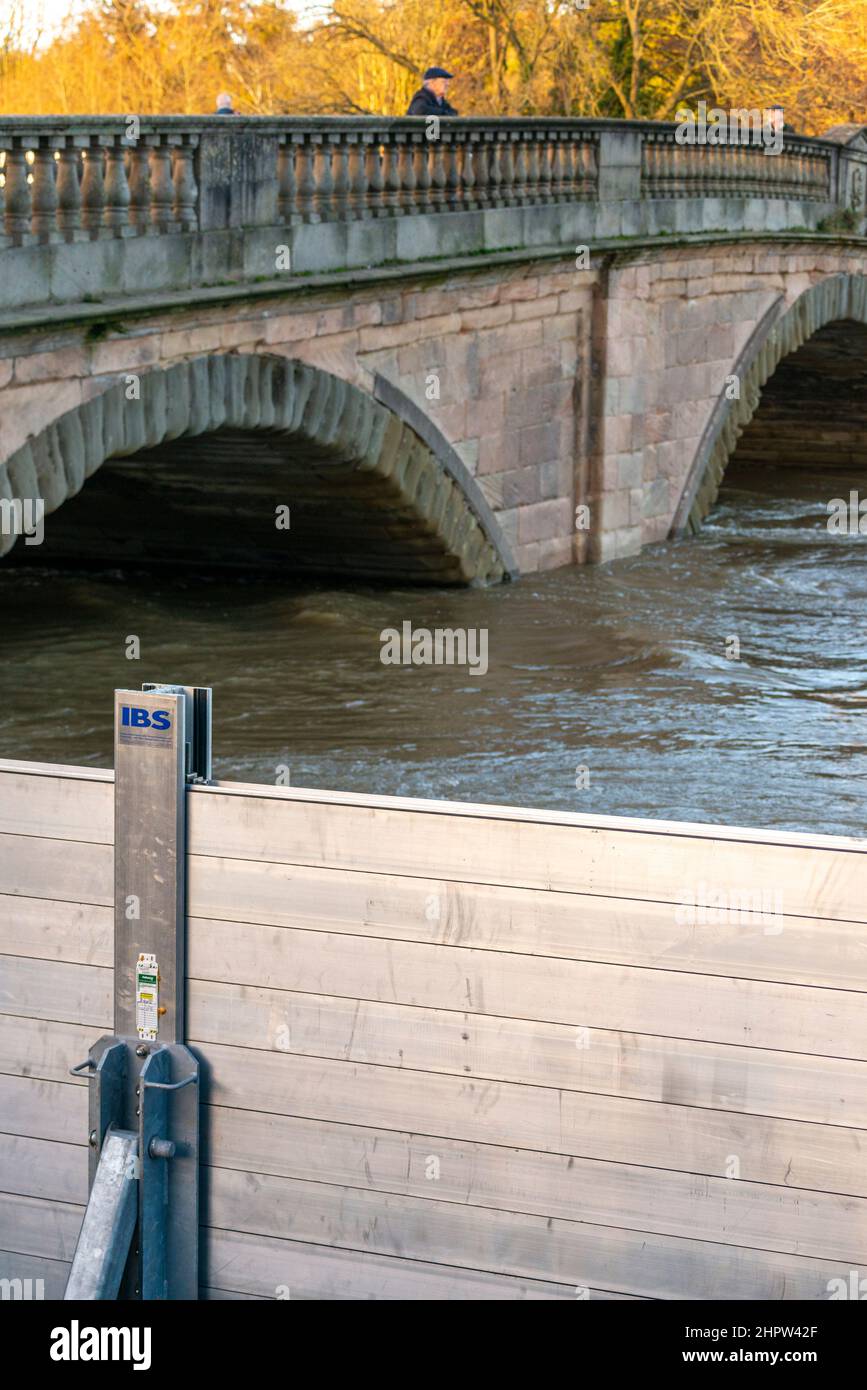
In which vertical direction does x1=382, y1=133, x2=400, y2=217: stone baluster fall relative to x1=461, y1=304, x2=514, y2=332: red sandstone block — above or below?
above

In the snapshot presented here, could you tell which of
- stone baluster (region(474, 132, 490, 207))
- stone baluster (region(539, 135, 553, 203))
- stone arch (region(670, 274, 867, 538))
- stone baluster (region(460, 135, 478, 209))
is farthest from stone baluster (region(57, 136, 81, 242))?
stone arch (region(670, 274, 867, 538))

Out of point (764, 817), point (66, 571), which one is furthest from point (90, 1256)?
point (66, 571)

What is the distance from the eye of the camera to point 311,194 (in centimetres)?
1148

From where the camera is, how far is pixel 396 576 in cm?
1418

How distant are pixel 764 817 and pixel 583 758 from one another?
4.03 ft

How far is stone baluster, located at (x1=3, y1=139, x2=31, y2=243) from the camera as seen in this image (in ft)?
30.0

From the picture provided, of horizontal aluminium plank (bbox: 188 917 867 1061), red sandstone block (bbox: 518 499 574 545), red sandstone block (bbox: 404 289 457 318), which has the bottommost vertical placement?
horizontal aluminium plank (bbox: 188 917 867 1061)

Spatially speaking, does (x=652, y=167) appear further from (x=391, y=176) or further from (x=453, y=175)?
(x=391, y=176)

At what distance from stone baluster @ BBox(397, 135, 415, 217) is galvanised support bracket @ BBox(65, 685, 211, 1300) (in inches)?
347

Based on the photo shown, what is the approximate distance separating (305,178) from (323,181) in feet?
0.67
